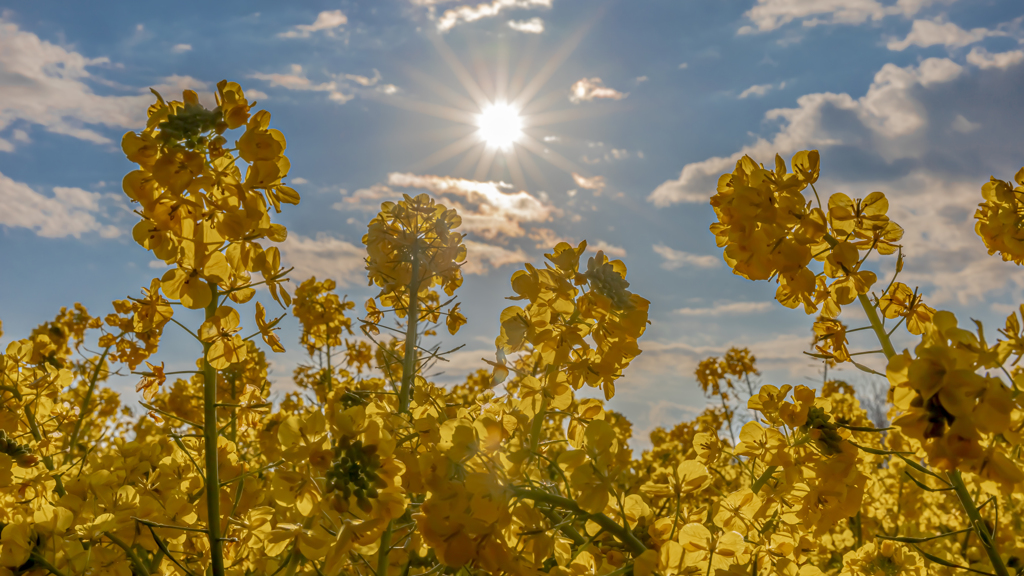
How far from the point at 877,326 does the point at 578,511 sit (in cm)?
109

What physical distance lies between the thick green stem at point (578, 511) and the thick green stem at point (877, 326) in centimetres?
98

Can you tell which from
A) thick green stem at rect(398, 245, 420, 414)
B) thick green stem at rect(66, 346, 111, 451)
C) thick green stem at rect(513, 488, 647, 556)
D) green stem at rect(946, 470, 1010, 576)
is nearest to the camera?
thick green stem at rect(513, 488, 647, 556)

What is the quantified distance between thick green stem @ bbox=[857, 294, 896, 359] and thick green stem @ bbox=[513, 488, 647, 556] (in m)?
0.98

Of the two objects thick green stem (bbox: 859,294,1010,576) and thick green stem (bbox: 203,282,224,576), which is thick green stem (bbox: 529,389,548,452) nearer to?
thick green stem (bbox: 203,282,224,576)

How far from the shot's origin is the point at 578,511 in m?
1.06

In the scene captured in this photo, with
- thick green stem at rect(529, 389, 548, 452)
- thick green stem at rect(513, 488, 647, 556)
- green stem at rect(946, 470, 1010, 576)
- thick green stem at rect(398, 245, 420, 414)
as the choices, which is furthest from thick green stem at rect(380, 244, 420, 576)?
green stem at rect(946, 470, 1010, 576)

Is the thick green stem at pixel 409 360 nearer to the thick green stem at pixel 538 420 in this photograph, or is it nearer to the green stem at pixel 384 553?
the green stem at pixel 384 553

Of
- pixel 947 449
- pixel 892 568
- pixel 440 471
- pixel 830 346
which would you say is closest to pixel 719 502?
pixel 830 346

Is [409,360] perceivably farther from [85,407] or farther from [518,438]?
[85,407]

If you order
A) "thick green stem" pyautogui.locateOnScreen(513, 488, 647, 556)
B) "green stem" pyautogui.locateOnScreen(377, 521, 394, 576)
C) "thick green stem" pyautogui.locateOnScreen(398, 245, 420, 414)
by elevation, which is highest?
"thick green stem" pyautogui.locateOnScreen(398, 245, 420, 414)

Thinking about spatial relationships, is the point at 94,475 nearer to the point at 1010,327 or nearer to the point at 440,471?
the point at 440,471

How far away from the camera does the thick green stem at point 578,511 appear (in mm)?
995

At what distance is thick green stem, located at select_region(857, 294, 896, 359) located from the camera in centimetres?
155

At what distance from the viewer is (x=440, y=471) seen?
1.03 m
